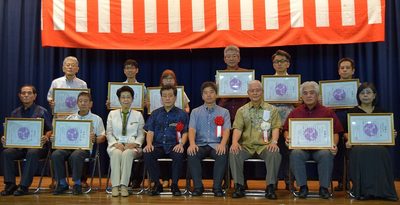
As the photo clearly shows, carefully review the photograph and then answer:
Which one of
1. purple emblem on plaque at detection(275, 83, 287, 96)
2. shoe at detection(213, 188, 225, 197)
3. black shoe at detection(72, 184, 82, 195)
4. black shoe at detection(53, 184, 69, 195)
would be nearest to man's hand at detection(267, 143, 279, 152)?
shoe at detection(213, 188, 225, 197)

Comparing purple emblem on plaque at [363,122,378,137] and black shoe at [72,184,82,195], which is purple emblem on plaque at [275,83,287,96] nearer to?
purple emblem on plaque at [363,122,378,137]

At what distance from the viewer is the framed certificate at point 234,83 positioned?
5.45 metres

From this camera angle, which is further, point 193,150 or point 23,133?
point 23,133

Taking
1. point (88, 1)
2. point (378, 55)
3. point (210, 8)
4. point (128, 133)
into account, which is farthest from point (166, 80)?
point (378, 55)

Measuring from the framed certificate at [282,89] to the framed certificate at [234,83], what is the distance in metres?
0.25

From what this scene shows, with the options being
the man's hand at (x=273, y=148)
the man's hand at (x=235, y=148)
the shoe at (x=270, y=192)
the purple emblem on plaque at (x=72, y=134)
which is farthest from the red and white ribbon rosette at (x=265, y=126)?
the purple emblem on plaque at (x=72, y=134)

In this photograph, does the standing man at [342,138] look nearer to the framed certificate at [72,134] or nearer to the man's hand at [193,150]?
the man's hand at [193,150]

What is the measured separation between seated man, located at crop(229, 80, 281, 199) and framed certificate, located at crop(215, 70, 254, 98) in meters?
0.39

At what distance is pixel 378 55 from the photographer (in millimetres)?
6418

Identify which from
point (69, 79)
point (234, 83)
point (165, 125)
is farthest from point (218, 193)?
point (69, 79)

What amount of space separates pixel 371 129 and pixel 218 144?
171cm

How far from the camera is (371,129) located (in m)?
4.64

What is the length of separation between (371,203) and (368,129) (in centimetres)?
80

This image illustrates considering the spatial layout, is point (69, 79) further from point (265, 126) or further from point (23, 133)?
point (265, 126)
